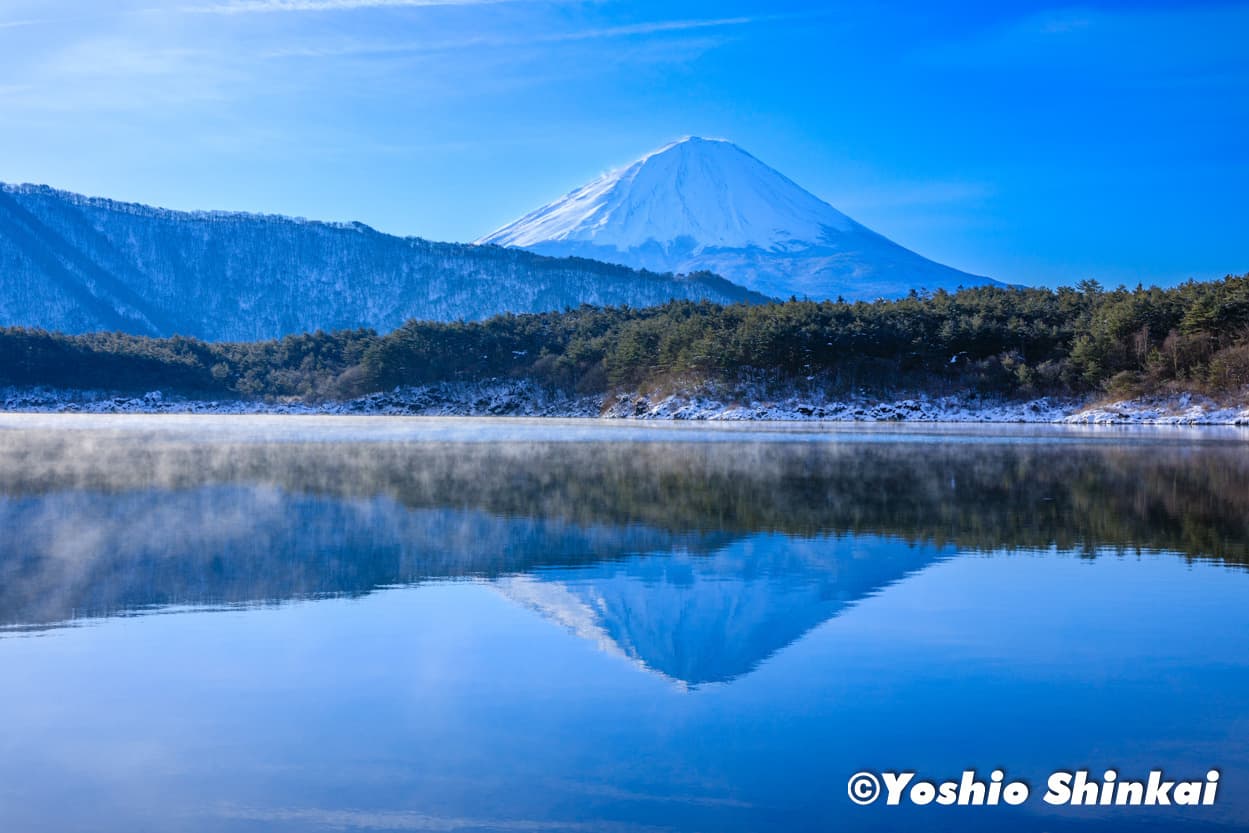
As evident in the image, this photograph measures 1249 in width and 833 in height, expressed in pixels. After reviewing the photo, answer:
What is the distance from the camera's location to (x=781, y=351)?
71.9 metres

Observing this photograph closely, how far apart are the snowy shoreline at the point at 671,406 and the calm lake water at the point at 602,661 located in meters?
44.0

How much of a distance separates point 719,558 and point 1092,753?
6.37m

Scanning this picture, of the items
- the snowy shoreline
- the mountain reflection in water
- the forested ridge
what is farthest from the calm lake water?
the forested ridge

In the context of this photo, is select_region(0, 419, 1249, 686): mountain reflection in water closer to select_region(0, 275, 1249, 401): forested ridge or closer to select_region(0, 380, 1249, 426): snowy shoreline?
select_region(0, 380, 1249, 426): snowy shoreline

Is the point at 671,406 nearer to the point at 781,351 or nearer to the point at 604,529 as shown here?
the point at 781,351

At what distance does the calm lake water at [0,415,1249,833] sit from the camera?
4.91 m

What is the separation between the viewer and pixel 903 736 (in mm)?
5641

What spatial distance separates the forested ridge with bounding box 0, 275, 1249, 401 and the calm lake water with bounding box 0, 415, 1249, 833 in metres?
47.1

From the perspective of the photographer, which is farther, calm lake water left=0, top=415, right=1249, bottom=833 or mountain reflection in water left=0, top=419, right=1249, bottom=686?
mountain reflection in water left=0, top=419, right=1249, bottom=686

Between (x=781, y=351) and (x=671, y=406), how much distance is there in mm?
8036

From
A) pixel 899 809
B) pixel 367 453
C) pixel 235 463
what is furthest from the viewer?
pixel 367 453

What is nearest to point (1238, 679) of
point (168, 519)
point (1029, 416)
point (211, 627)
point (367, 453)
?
point (211, 627)

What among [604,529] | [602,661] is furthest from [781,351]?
[602,661]

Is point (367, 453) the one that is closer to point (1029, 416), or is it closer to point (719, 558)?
point (719, 558)
